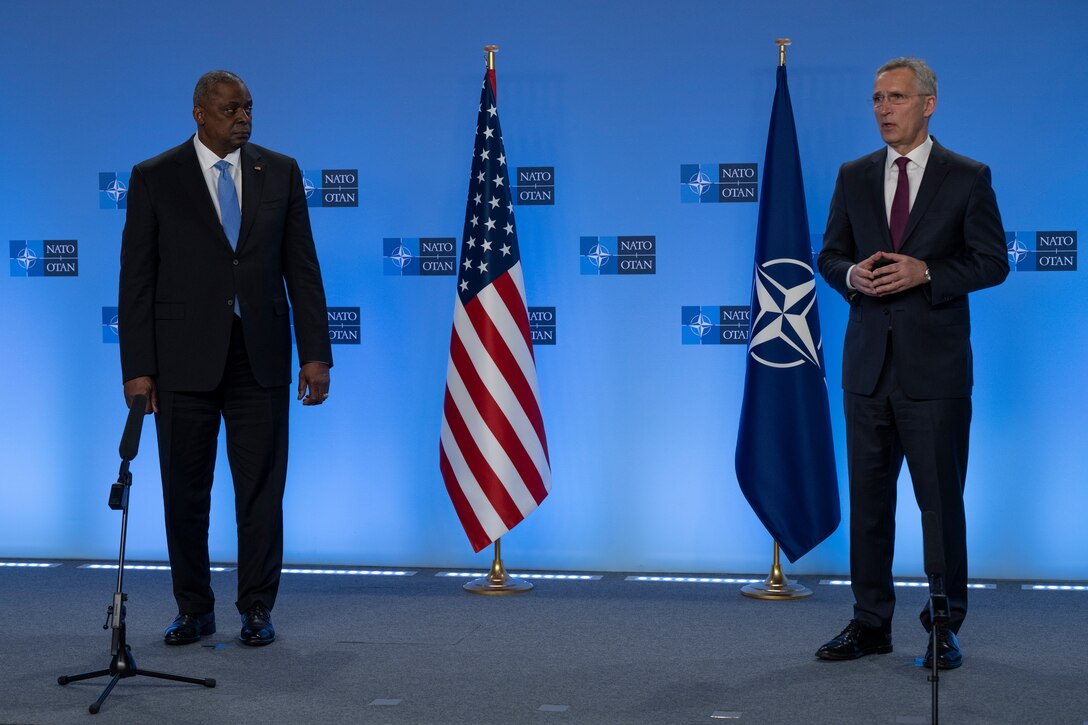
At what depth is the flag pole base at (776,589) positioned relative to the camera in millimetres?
4801

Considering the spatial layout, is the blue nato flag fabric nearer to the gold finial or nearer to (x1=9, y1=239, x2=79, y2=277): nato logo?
the gold finial

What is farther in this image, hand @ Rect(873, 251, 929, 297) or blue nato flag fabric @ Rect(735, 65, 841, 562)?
blue nato flag fabric @ Rect(735, 65, 841, 562)

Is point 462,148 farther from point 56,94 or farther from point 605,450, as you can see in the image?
point 56,94

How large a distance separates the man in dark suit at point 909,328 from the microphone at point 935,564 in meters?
0.98

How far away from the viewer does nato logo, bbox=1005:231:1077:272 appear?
5051 millimetres

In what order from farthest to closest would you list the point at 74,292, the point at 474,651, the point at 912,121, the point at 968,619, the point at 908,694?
the point at 74,292
the point at 968,619
the point at 474,651
the point at 912,121
the point at 908,694

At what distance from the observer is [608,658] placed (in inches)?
150

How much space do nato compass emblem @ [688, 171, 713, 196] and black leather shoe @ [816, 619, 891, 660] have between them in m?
2.21

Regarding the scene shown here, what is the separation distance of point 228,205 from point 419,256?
61.0 inches

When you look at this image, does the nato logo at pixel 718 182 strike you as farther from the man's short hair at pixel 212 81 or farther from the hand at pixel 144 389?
the hand at pixel 144 389

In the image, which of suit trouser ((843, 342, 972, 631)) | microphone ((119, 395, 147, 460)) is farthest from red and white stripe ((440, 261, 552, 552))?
microphone ((119, 395, 147, 460))

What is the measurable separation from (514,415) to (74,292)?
2280mm

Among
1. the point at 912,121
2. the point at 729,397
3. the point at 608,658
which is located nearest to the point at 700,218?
the point at 729,397

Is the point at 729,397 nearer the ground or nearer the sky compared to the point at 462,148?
nearer the ground
